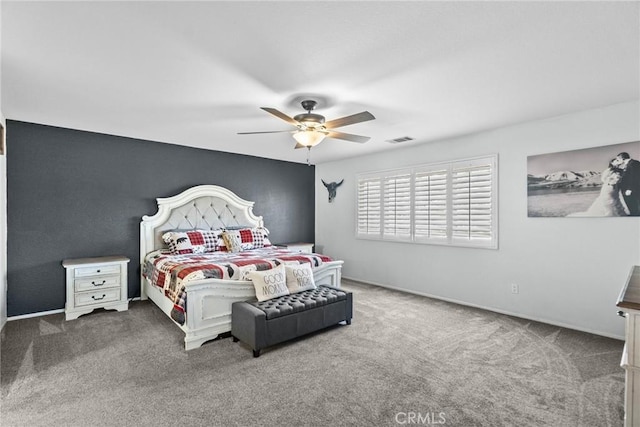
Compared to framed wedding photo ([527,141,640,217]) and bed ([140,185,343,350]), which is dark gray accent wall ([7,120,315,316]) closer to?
bed ([140,185,343,350])

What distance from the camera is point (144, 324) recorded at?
3648 millimetres

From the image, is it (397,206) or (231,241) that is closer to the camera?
(231,241)

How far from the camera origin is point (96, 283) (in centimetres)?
391

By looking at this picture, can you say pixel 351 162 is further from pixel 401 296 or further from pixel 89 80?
pixel 89 80

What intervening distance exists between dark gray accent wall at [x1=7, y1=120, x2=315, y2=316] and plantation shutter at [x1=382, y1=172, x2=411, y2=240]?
3.02 meters

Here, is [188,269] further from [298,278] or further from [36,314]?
[36,314]

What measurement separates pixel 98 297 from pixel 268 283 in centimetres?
239

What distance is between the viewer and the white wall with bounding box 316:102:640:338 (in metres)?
3.25

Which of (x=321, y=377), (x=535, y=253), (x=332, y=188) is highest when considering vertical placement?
(x=332, y=188)

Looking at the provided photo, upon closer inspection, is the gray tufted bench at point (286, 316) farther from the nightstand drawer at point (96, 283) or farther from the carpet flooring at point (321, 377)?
the nightstand drawer at point (96, 283)

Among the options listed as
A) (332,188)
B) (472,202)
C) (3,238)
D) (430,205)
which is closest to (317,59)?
(472,202)

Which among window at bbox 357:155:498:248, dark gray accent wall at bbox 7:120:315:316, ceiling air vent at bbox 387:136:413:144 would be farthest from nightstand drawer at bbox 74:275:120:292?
ceiling air vent at bbox 387:136:413:144

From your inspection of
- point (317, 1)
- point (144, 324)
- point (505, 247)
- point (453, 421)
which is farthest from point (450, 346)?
point (144, 324)

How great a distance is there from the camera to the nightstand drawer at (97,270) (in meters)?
3.79
